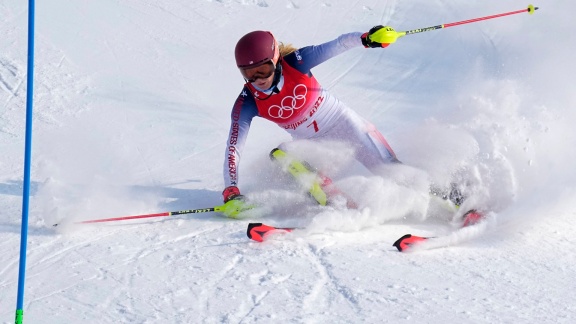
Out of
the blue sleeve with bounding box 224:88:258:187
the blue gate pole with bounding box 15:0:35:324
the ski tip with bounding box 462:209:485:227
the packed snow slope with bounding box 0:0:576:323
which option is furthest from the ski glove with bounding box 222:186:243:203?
the blue gate pole with bounding box 15:0:35:324

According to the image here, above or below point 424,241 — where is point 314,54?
above

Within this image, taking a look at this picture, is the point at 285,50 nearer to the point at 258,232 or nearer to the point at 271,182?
the point at 271,182

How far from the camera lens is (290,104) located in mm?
5109

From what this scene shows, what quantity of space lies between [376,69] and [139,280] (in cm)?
611

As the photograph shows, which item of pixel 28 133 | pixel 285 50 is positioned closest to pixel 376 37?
pixel 285 50

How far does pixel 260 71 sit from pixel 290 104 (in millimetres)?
468

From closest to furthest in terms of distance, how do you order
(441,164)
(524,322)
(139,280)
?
Result: (524,322) < (139,280) < (441,164)

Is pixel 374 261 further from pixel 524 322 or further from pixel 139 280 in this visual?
pixel 139 280

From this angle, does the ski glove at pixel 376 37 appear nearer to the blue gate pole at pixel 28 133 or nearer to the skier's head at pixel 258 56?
the skier's head at pixel 258 56

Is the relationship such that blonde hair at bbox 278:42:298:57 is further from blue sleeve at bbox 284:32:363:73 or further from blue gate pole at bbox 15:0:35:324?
blue gate pole at bbox 15:0:35:324

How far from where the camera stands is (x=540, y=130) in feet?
17.9

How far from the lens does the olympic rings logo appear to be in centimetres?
508

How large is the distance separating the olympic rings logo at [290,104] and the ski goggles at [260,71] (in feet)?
1.12

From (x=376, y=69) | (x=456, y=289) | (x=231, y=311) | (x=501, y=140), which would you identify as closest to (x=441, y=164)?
(x=501, y=140)
